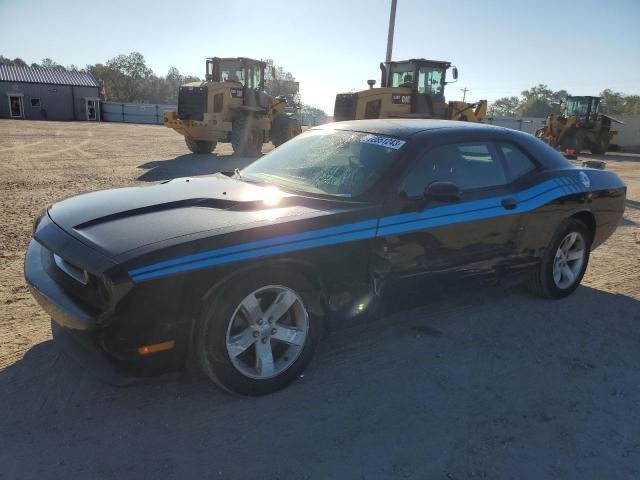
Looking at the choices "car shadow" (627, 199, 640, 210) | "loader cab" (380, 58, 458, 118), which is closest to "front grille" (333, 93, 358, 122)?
"loader cab" (380, 58, 458, 118)

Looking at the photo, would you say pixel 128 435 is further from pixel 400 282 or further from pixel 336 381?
pixel 400 282

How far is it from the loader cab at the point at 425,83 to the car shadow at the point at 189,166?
553 centimetres

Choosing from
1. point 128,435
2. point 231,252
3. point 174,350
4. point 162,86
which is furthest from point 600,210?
point 162,86

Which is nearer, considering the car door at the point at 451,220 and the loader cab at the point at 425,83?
the car door at the point at 451,220

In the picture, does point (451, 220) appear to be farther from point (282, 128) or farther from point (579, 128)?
point (579, 128)

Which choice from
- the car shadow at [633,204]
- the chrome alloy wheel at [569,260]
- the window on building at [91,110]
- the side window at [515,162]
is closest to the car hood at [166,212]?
the side window at [515,162]

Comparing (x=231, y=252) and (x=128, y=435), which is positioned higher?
(x=231, y=252)

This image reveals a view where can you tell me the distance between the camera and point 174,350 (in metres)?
2.45

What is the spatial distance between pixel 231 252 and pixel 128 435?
3.38ft

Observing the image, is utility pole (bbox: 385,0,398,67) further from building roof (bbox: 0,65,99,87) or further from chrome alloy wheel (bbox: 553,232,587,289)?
building roof (bbox: 0,65,99,87)

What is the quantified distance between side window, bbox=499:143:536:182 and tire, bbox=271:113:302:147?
13449 millimetres

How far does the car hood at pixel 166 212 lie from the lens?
2541 mm

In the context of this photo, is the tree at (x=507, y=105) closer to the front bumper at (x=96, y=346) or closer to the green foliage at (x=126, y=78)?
the green foliage at (x=126, y=78)

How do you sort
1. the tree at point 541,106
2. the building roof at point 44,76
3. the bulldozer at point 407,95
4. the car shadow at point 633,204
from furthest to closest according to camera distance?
the tree at point 541,106 < the building roof at point 44,76 < the bulldozer at point 407,95 < the car shadow at point 633,204
